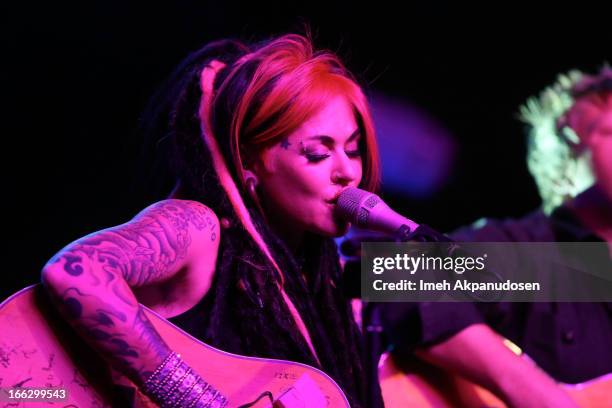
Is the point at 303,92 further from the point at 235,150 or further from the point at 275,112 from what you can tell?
the point at 235,150

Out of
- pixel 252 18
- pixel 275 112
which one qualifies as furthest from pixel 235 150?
pixel 252 18

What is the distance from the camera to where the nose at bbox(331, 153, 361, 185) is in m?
1.50

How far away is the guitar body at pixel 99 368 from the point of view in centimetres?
110

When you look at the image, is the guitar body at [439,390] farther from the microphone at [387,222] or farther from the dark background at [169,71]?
the dark background at [169,71]

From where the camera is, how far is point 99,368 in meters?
1.19

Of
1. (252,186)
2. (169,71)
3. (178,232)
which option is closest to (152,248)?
(178,232)

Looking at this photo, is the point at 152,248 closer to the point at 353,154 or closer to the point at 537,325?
the point at 353,154

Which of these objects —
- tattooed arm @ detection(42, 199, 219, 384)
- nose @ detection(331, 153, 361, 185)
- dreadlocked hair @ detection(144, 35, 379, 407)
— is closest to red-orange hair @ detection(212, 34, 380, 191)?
dreadlocked hair @ detection(144, 35, 379, 407)

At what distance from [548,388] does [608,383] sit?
22 cm

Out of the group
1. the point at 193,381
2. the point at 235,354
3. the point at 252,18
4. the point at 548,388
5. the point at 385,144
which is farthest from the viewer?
the point at 385,144

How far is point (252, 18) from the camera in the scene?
251 cm

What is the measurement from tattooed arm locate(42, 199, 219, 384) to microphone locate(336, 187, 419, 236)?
37 centimetres

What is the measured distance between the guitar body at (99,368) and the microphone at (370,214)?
1.08 feet

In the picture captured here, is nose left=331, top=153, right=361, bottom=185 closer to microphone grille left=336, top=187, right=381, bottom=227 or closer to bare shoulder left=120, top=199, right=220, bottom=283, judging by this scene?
microphone grille left=336, top=187, right=381, bottom=227
